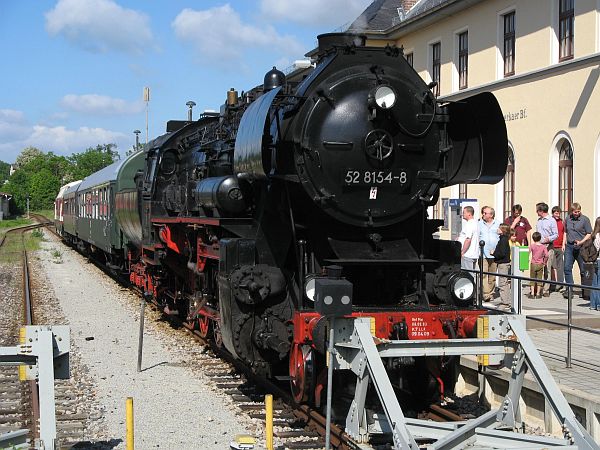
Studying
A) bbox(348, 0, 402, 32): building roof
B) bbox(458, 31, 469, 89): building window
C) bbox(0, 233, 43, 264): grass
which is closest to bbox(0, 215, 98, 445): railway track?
bbox(458, 31, 469, 89): building window

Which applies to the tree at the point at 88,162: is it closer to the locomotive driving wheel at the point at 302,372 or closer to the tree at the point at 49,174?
the tree at the point at 49,174

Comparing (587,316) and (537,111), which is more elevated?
(537,111)

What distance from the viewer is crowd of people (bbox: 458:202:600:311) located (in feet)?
42.9

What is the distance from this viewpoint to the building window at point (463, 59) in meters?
22.1

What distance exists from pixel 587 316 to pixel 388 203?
19.8 feet

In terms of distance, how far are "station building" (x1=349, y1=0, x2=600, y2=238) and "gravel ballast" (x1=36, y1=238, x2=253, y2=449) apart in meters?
6.88

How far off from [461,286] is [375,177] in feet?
4.30

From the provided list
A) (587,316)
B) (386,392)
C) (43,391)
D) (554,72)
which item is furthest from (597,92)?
(43,391)

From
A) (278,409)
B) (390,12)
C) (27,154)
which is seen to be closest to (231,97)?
(278,409)

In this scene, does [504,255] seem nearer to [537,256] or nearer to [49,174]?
[537,256]

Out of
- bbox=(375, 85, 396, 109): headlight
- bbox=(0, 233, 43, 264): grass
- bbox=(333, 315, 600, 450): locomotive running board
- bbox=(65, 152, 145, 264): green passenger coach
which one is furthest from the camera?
bbox=(0, 233, 43, 264): grass

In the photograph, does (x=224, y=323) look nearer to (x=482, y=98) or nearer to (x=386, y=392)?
(x=386, y=392)

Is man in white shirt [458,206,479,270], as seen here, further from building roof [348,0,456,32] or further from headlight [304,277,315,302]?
building roof [348,0,456,32]

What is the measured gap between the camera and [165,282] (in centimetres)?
1365
